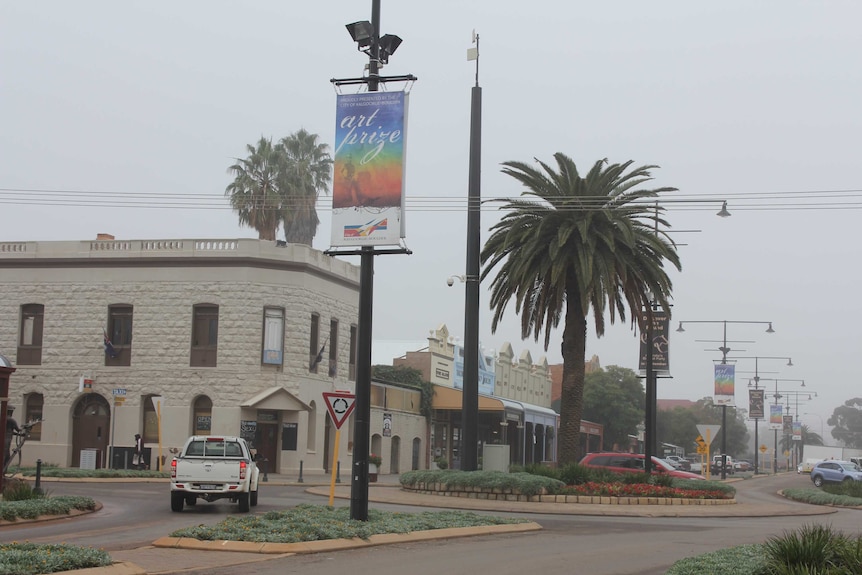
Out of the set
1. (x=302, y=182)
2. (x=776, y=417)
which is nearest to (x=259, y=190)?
(x=302, y=182)

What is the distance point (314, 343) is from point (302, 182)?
1510 centimetres

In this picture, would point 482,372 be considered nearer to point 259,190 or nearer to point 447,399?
point 447,399

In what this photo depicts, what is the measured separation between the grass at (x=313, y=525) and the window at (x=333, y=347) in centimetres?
2892

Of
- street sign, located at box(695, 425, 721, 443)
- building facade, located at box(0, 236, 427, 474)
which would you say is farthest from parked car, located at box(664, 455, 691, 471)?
building facade, located at box(0, 236, 427, 474)

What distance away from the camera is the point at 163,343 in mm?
45469

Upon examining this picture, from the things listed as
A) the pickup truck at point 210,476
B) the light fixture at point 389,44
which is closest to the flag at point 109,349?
the pickup truck at point 210,476

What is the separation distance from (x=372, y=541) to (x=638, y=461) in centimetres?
2617

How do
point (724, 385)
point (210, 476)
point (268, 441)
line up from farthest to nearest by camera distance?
point (724, 385) < point (268, 441) < point (210, 476)

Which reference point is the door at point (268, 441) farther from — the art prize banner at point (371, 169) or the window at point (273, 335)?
the art prize banner at point (371, 169)

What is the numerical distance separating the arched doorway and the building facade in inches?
1.7

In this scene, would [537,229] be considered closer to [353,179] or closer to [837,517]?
[837,517]

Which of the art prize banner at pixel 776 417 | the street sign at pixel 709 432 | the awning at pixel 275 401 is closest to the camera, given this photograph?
the street sign at pixel 709 432

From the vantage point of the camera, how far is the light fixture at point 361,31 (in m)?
18.6

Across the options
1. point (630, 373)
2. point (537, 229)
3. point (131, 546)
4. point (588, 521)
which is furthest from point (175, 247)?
point (630, 373)
